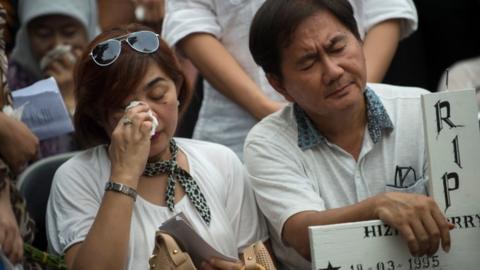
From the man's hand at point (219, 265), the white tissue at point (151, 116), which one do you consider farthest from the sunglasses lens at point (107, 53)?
the man's hand at point (219, 265)

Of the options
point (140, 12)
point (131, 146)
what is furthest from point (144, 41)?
A: point (140, 12)

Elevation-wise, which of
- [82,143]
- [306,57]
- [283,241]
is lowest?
[283,241]

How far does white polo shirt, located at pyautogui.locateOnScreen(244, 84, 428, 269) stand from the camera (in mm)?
3398

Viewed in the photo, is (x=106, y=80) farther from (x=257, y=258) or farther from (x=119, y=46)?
(x=257, y=258)

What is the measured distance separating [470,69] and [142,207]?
3264 millimetres

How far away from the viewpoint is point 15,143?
3.60m

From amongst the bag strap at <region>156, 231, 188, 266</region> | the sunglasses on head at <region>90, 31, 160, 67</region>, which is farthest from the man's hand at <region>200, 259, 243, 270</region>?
the sunglasses on head at <region>90, 31, 160, 67</region>

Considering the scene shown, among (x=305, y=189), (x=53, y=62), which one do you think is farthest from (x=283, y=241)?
(x=53, y=62)

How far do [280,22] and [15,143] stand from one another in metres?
0.98

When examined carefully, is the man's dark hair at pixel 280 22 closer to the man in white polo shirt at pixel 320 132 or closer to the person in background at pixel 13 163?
the man in white polo shirt at pixel 320 132

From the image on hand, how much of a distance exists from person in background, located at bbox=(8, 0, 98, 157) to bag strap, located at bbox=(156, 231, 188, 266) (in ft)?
6.32

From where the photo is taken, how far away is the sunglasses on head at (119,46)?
345 cm

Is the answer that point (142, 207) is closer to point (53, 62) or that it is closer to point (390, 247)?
point (390, 247)

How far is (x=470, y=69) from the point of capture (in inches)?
243
